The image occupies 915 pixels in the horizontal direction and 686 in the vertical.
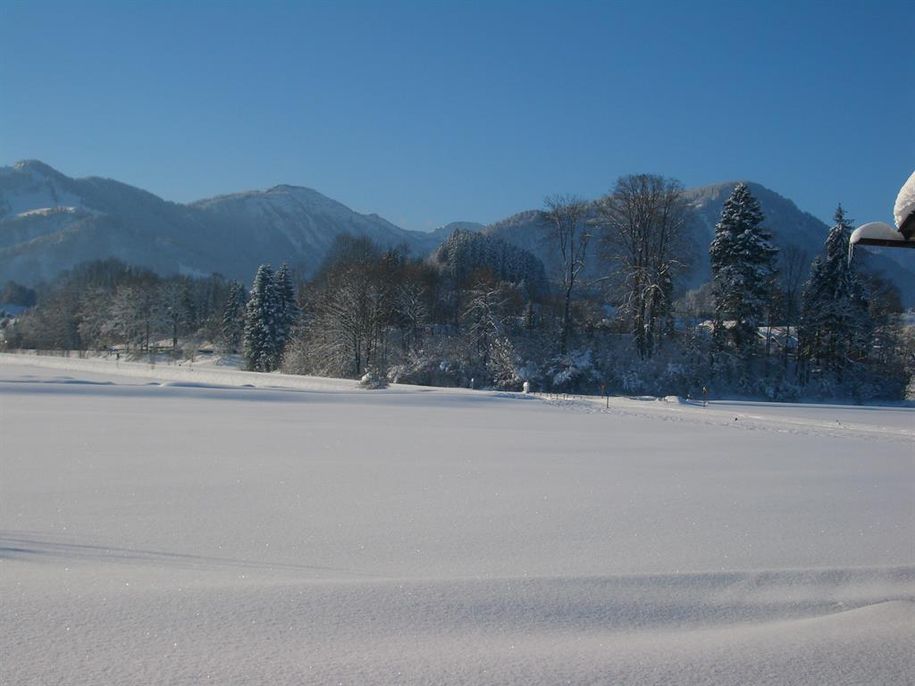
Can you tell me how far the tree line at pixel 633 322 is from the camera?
1436 inches

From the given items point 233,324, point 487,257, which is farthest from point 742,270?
point 487,257

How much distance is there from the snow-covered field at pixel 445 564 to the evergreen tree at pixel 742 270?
26074mm

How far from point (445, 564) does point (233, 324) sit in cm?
5970

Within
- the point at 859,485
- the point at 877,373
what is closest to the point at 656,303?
the point at 877,373

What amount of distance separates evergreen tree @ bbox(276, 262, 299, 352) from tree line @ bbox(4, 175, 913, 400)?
0.17 metres

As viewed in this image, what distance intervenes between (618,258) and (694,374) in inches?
329

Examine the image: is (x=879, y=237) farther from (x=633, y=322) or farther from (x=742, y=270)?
(x=633, y=322)

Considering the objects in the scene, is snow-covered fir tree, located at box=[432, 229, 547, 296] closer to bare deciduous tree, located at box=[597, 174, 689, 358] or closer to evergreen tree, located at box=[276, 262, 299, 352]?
evergreen tree, located at box=[276, 262, 299, 352]

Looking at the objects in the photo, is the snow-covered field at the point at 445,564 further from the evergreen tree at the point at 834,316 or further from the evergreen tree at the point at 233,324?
the evergreen tree at the point at 233,324

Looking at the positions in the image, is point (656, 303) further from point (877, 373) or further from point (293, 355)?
point (293, 355)

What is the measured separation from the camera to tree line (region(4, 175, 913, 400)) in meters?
36.5

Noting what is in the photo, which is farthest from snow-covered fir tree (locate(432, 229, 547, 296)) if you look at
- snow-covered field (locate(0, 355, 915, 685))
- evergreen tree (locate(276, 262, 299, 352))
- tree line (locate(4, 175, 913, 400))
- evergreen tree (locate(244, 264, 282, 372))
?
snow-covered field (locate(0, 355, 915, 685))

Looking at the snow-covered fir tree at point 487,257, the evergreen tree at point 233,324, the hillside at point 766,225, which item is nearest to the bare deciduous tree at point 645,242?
the evergreen tree at point 233,324

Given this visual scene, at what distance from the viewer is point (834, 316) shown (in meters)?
37.4
